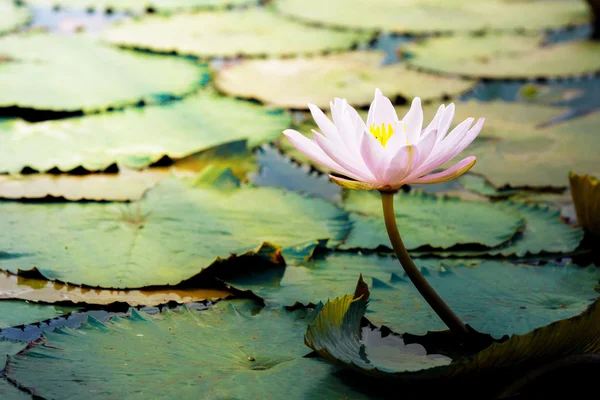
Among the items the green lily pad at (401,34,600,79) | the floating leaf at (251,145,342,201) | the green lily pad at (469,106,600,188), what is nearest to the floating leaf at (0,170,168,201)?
the floating leaf at (251,145,342,201)

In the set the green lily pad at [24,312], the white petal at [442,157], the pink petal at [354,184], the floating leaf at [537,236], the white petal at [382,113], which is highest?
the white petal at [382,113]

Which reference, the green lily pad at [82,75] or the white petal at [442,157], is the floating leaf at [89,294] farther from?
the green lily pad at [82,75]

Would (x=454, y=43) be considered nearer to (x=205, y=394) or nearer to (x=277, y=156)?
(x=277, y=156)

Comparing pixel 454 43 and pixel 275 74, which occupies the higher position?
pixel 454 43

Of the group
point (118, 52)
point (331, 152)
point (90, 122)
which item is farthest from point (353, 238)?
point (118, 52)

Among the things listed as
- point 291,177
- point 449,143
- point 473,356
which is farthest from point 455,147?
point 291,177

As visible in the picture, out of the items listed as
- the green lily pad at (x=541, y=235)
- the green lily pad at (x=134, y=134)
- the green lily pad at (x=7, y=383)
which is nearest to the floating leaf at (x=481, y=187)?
the green lily pad at (x=541, y=235)
